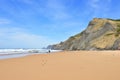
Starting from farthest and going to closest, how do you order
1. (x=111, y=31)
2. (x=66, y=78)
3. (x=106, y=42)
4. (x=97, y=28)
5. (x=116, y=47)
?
(x=97, y=28) → (x=111, y=31) → (x=106, y=42) → (x=116, y=47) → (x=66, y=78)

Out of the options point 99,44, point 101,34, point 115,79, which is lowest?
point 115,79

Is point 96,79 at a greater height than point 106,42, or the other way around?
point 106,42

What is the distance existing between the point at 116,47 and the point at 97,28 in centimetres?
2100

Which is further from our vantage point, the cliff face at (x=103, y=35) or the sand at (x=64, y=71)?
the cliff face at (x=103, y=35)

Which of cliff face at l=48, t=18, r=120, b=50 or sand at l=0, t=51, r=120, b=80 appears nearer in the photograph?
sand at l=0, t=51, r=120, b=80

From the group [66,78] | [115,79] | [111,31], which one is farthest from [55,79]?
[111,31]

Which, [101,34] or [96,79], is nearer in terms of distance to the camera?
[96,79]

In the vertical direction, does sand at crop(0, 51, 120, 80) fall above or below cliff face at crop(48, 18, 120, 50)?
below

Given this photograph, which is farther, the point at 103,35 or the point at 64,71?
the point at 103,35

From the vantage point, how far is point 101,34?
58906 millimetres

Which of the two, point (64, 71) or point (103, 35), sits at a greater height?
point (103, 35)

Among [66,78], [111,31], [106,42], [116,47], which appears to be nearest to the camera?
[66,78]

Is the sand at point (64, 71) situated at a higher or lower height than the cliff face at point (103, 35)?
lower

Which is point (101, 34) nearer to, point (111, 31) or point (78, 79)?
point (111, 31)
